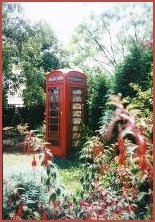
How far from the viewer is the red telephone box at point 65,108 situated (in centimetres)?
959

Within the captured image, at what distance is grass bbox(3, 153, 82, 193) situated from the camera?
19.7 feet

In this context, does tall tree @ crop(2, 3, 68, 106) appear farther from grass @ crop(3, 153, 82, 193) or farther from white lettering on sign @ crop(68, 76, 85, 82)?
grass @ crop(3, 153, 82, 193)

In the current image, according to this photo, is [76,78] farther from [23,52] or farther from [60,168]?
[23,52]

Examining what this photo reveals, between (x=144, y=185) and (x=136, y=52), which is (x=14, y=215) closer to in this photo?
(x=144, y=185)

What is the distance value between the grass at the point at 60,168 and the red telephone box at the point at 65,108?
587 mm

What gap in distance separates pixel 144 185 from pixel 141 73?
Result: 3.67m

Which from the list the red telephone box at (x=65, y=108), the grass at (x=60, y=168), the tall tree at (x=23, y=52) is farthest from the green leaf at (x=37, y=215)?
the tall tree at (x=23, y=52)

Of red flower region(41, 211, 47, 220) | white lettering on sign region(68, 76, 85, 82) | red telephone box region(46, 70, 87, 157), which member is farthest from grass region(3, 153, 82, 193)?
white lettering on sign region(68, 76, 85, 82)

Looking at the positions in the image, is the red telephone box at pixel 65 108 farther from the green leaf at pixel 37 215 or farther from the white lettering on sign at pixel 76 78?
the green leaf at pixel 37 215

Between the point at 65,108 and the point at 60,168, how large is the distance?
1.72 meters

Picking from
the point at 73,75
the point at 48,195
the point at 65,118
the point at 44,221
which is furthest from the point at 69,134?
the point at 44,221

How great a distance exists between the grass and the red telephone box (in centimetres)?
59

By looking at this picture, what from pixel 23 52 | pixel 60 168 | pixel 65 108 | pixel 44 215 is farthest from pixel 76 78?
pixel 44 215

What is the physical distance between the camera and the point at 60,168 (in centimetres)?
848
